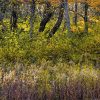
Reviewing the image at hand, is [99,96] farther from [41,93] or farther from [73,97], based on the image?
[41,93]

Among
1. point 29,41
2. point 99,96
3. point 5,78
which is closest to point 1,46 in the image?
point 29,41

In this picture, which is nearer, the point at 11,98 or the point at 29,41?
the point at 11,98

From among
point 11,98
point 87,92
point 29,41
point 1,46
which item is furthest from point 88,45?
point 11,98

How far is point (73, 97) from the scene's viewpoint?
9078 millimetres

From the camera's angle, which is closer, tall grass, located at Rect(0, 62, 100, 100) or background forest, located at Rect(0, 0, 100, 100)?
tall grass, located at Rect(0, 62, 100, 100)

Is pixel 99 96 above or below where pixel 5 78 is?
below

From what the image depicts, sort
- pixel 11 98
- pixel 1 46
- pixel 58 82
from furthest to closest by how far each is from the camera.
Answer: pixel 1 46
pixel 58 82
pixel 11 98

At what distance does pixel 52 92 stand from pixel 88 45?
620 centimetres

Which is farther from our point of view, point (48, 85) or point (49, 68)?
point (49, 68)

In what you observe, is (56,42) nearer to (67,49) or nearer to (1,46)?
(67,49)

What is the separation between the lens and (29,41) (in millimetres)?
14305

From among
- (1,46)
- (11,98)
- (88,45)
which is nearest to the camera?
(11,98)

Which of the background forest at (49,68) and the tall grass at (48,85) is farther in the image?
the background forest at (49,68)

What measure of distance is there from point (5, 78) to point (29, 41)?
5386 mm
